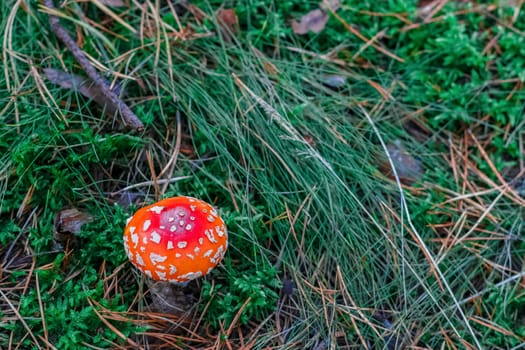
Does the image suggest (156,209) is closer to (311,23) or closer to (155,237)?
(155,237)

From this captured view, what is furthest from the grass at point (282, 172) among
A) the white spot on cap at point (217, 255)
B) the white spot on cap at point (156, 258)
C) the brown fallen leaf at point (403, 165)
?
the white spot on cap at point (156, 258)

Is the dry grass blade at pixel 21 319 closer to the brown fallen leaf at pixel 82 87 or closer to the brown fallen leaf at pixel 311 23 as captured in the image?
the brown fallen leaf at pixel 82 87

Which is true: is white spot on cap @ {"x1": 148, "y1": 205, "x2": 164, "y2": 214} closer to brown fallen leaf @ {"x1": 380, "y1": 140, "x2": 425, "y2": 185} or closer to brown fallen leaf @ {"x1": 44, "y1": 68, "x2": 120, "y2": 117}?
brown fallen leaf @ {"x1": 44, "y1": 68, "x2": 120, "y2": 117}

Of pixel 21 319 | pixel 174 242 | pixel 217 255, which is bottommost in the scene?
pixel 21 319

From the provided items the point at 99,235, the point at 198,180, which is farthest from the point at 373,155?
the point at 99,235

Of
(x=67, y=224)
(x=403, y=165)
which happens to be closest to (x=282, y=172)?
(x=403, y=165)

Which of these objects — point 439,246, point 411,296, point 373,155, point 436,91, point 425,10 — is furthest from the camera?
point 425,10

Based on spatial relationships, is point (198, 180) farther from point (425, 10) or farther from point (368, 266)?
point (425, 10)
